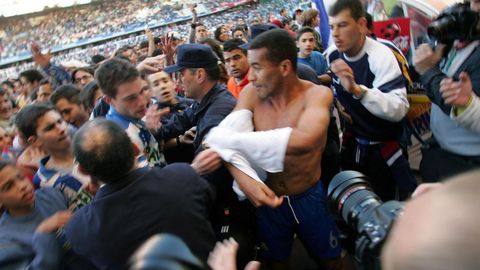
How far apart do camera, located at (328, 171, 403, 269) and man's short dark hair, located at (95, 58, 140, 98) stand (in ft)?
5.17

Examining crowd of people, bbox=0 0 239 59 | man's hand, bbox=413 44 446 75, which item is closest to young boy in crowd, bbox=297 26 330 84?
man's hand, bbox=413 44 446 75

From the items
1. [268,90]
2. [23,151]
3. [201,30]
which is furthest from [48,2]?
[268,90]

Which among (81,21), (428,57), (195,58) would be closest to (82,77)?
(195,58)

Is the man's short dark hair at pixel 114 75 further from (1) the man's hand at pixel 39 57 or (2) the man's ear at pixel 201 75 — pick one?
(1) the man's hand at pixel 39 57

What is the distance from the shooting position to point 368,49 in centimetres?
238

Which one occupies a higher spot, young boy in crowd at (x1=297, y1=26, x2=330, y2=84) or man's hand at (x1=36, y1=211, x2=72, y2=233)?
man's hand at (x1=36, y1=211, x2=72, y2=233)

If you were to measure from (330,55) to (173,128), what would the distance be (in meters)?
1.32

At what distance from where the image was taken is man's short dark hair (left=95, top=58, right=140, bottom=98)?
2.29 m

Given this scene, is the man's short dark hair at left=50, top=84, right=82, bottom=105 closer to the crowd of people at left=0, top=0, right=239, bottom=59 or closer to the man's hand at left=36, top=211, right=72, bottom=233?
the man's hand at left=36, top=211, right=72, bottom=233

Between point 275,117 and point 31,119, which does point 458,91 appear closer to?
Result: point 275,117

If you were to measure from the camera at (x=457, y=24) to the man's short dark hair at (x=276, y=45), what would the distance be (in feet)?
2.37

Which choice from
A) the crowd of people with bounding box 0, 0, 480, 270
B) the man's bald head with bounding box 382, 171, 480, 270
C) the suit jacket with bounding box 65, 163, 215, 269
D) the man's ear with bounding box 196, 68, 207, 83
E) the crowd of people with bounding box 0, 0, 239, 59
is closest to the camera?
the man's bald head with bounding box 382, 171, 480, 270

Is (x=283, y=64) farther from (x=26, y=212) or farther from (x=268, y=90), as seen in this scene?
(x=26, y=212)

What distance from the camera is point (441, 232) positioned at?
0.49 m
